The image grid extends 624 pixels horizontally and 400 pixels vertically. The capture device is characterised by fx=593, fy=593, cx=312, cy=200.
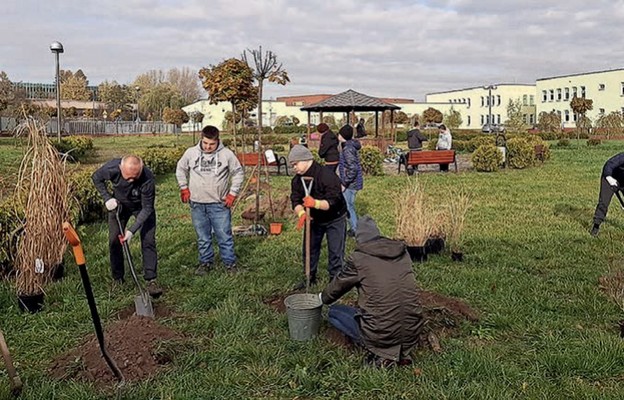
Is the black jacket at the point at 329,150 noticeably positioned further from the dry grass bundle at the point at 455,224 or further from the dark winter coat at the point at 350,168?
the dry grass bundle at the point at 455,224

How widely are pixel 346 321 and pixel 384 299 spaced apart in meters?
0.54

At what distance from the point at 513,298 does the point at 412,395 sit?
2.21 m

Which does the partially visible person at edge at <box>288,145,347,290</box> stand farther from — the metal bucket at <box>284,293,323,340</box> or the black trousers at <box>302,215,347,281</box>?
the metal bucket at <box>284,293,323,340</box>

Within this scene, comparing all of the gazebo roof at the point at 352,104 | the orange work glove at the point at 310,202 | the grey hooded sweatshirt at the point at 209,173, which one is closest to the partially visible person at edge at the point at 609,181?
the orange work glove at the point at 310,202

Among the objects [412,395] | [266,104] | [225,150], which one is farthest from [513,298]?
[266,104]

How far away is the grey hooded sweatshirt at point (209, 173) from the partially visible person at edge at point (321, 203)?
1004 millimetres

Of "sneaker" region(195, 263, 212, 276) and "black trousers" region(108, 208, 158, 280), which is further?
"sneaker" region(195, 263, 212, 276)

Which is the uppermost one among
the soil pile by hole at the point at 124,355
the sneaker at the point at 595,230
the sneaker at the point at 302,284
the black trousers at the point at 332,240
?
the black trousers at the point at 332,240

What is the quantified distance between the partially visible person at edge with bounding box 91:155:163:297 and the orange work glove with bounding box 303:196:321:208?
1.59m

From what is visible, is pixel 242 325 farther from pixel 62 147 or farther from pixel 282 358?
pixel 62 147

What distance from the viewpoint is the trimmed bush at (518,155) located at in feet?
57.8

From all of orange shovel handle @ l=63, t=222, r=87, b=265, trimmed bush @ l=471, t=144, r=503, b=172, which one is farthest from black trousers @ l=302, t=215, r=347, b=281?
trimmed bush @ l=471, t=144, r=503, b=172

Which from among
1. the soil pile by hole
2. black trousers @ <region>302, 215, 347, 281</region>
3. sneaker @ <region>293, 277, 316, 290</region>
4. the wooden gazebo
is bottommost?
the soil pile by hole

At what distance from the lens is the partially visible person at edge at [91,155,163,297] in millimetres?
5527
